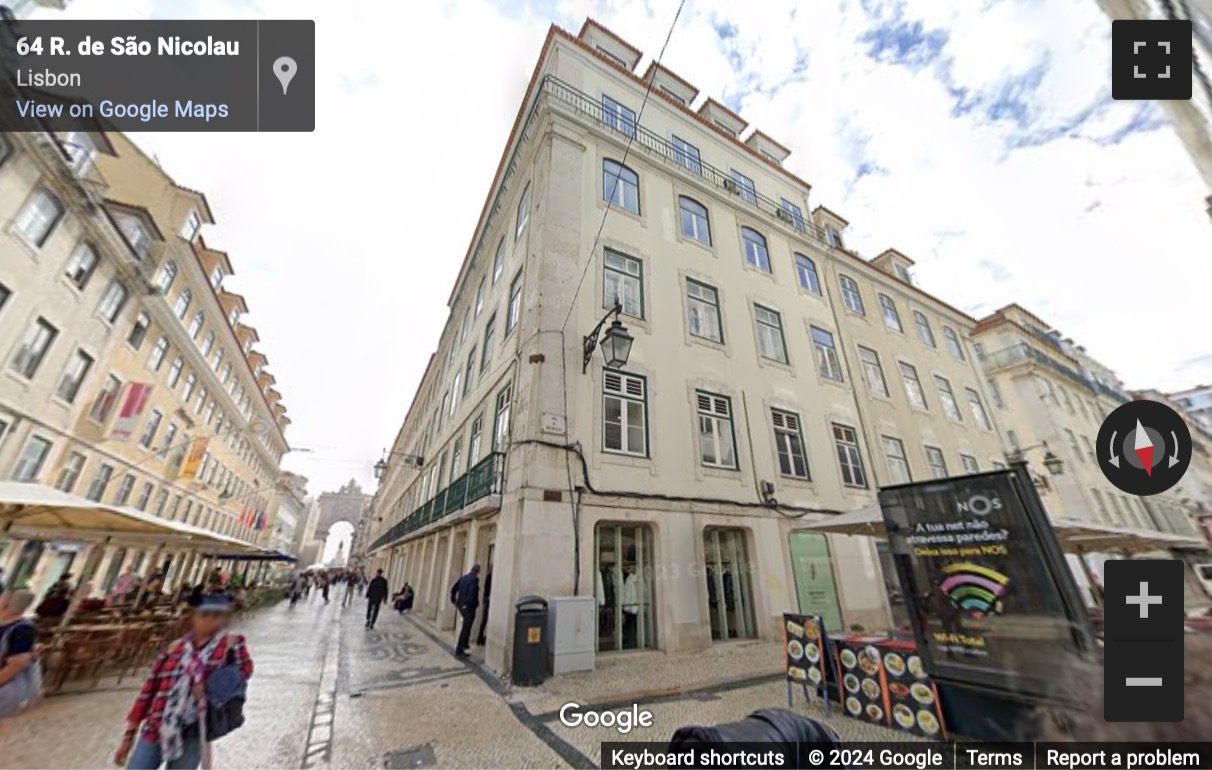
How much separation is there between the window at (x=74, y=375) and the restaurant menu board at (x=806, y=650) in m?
24.0

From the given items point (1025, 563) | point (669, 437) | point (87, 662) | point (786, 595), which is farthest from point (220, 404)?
point (1025, 563)

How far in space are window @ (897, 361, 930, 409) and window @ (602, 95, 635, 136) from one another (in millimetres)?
14005

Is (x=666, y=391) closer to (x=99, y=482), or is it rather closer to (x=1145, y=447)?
(x=1145, y=447)

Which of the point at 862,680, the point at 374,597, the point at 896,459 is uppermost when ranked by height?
the point at 896,459

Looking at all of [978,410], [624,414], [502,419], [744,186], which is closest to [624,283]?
[624,414]

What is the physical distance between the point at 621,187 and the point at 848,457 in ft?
35.8

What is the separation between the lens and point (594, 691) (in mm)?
6305

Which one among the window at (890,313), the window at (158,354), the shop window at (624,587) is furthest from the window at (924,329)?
the window at (158,354)

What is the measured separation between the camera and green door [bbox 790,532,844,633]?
1058cm

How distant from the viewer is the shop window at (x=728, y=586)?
963 centimetres

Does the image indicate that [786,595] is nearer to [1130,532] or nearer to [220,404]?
[1130,532]

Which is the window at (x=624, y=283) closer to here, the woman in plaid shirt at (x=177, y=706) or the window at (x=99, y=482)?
the woman in plaid shirt at (x=177, y=706)

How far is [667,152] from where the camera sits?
585 inches

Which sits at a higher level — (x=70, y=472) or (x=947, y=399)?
(x=947, y=399)
